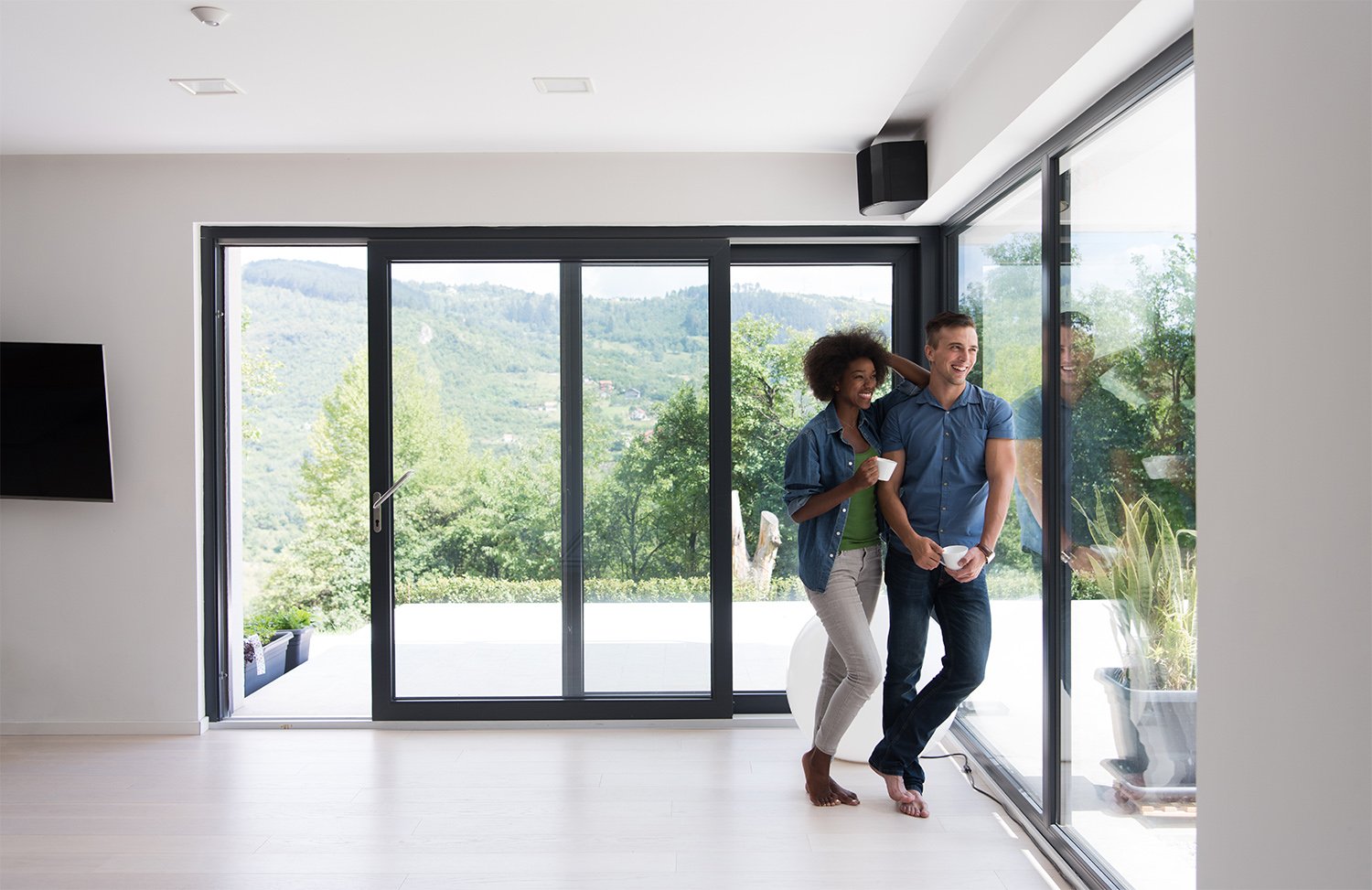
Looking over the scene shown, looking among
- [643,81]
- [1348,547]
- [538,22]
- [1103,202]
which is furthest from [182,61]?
[1348,547]

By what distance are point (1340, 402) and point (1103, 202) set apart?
4.20 ft

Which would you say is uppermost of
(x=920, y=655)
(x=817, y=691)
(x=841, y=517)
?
(x=841, y=517)

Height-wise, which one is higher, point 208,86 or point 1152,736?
point 208,86

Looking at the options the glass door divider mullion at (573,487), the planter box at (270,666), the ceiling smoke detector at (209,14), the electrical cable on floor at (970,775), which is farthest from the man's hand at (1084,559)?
the planter box at (270,666)

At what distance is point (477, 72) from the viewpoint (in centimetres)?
293

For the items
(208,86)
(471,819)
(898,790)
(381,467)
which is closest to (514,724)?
(471,819)

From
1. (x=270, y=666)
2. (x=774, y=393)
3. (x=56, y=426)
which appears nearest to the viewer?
(x=56, y=426)

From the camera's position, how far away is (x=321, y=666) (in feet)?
17.0

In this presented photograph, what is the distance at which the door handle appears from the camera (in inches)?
156

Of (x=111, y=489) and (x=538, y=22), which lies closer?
(x=538, y=22)

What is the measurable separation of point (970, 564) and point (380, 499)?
8.21ft

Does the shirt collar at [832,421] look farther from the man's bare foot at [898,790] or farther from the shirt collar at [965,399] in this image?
the man's bare foot at [898,790]

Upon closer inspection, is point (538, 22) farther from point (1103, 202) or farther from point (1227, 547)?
point (1227, 547)

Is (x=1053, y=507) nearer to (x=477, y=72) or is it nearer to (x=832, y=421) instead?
(x=832, y=421)
